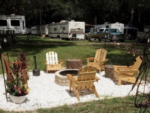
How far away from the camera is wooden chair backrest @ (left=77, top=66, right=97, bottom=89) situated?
149 inches

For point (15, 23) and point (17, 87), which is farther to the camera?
point (15, 23)

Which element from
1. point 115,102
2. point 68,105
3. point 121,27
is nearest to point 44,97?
point 68,105

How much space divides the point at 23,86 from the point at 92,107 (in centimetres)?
171

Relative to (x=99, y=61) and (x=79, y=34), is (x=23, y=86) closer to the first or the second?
(x=99, y=61)

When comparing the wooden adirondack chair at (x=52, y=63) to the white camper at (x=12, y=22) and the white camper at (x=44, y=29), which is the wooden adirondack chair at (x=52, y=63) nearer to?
the white camper at (x=12, y=22)

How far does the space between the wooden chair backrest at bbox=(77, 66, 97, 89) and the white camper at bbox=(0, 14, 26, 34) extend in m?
20.2

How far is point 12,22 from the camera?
2197 cm

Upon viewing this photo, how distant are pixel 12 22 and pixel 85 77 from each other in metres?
21.0

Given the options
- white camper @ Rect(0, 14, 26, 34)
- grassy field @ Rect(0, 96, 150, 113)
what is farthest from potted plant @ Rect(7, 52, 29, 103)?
white camper @ Rect(0, 14, 26, 34)

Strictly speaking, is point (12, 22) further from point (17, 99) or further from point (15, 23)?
point (17, 99)

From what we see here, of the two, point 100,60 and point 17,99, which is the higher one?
point 100,60

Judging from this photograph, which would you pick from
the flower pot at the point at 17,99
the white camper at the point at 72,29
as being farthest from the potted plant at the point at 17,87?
the white camper at the point at 72,29

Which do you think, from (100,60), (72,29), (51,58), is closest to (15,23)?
(72,29)

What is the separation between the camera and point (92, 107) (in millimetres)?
3453
